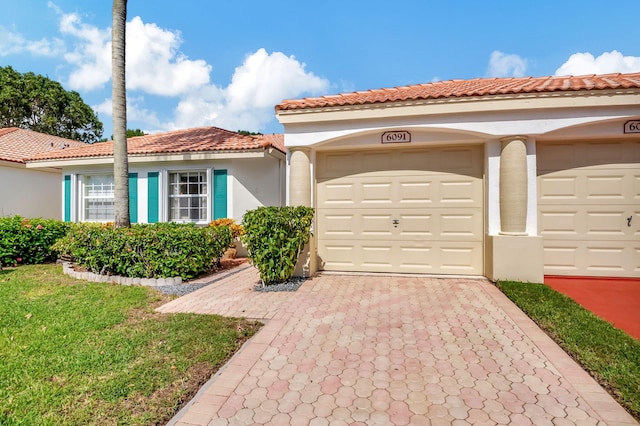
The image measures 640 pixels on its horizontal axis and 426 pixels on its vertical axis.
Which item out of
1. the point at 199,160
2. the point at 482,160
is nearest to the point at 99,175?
the point at 199,160

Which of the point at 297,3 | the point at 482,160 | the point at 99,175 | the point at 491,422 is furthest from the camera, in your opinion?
the point at 99,175

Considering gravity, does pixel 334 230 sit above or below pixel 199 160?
below

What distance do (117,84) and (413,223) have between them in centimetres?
813

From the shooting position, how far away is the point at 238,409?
2.50m

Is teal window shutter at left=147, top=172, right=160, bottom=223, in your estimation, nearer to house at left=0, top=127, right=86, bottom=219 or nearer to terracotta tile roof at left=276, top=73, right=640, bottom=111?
terracotta tile roof at left=276, top=73, right=640, bottom=111

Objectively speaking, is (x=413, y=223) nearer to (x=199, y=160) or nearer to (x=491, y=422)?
(x=491, y=422)

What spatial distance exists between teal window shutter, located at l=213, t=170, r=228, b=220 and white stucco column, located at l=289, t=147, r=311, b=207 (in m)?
4.01

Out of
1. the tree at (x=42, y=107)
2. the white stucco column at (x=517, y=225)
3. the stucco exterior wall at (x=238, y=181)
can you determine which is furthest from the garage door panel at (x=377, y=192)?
the tree at (x=42, y=107)

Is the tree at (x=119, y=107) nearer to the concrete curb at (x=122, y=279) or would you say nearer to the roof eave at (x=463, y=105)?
the concrete curb at (x=122, y=279)

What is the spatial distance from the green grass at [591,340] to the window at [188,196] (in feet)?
30.2

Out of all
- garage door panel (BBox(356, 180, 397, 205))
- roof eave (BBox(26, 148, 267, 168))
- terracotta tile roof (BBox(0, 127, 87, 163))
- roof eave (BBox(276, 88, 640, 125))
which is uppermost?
terracotta tile roof (BBox(0, 127, 87, 163))

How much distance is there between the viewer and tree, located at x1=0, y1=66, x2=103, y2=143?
81.0 feet

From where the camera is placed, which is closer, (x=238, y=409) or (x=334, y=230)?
(x=238, y=409)

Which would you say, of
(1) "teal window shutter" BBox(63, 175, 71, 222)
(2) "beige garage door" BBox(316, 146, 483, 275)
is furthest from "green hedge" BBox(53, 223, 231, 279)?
(1) "teal window shutter" BBox(63, 175, 71, 222)
